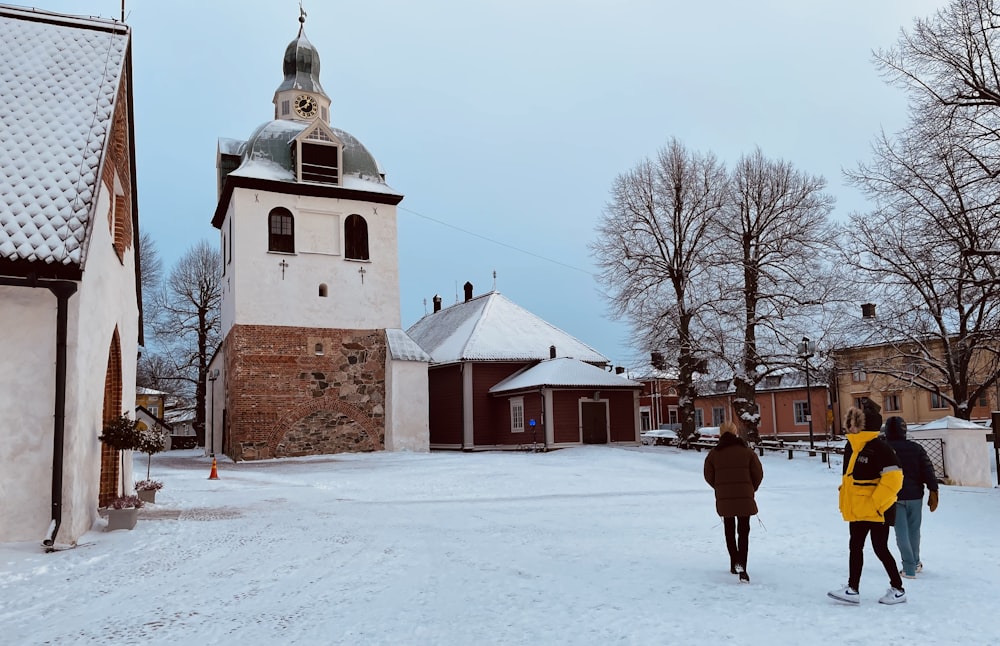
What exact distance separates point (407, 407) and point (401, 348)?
89.8 inches

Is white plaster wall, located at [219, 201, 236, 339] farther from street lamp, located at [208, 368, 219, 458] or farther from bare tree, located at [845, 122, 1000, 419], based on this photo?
bare tree, located at [845, 122, 1000, 419]

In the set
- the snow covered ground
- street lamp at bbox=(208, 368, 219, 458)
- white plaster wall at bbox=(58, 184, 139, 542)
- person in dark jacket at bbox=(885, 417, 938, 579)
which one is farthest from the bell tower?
person in dark jacket at bbox=(885, 417, 938, 579)

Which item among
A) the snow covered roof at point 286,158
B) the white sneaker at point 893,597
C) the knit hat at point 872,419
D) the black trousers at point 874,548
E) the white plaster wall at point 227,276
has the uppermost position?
the snow covered roof at point 286,158


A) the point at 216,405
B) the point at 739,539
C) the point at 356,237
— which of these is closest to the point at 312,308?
the point at 356,237

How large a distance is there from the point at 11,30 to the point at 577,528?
37.4 feet

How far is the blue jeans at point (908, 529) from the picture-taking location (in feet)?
25.4

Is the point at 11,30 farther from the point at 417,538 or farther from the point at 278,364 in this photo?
the point at 278,364

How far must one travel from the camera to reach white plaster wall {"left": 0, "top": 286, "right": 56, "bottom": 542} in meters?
9.38

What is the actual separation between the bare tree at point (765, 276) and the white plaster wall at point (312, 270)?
12700mm

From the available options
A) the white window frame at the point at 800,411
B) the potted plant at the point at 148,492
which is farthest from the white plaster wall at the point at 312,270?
the white window frame at the point at 800,411

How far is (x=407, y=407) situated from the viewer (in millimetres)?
30078

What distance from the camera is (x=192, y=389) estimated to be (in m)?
53.5

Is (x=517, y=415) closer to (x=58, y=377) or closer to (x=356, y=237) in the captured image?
(x=356, y=237)

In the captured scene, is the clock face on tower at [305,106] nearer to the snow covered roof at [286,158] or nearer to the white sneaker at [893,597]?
the snow covered roof at [286,158]
